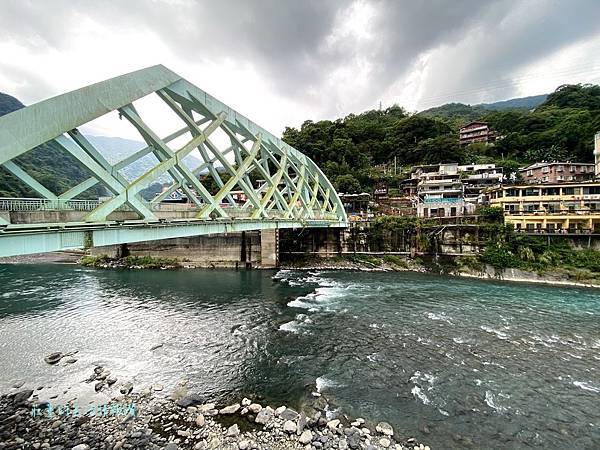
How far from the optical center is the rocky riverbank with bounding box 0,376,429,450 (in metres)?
5.93

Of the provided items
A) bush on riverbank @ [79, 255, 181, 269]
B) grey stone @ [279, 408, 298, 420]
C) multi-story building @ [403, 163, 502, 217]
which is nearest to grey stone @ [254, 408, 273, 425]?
grey stone @ [279, 408, 298, 420]

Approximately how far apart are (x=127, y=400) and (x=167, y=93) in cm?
1000

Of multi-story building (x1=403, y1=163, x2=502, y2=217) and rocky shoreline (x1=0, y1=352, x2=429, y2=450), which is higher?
multi-story building (x1=403, y1=163, x2=502, y2=217)

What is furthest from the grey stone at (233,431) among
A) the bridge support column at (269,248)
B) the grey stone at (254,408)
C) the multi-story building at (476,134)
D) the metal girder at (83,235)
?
the multi-story building at (476,134)

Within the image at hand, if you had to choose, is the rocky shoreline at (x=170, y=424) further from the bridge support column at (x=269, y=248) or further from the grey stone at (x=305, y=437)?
the bridge support column at (x=269, y=248)

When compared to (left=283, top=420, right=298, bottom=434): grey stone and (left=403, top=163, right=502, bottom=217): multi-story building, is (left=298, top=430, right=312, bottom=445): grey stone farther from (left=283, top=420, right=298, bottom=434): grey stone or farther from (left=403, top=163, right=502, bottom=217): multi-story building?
(left=403, top=163, right=502, bottom=217): multi-story building

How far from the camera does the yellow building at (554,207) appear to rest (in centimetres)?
2039

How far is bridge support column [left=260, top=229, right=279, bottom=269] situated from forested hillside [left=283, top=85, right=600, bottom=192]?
15547 mm

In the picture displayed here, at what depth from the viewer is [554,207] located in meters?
22.1

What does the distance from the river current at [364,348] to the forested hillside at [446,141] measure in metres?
24.6

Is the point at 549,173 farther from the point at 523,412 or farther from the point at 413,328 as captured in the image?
the point at 523,412

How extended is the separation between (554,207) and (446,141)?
919 inches

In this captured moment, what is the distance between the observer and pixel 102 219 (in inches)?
253

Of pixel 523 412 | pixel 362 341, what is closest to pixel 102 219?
pixel 362 341
